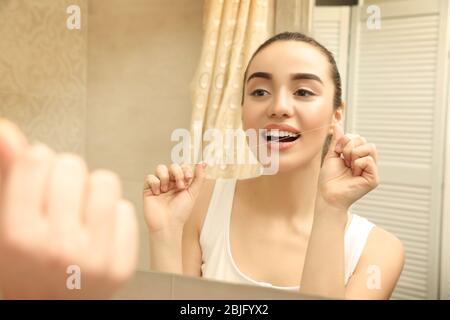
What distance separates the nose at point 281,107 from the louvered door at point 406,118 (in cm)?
7

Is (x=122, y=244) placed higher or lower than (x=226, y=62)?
lower

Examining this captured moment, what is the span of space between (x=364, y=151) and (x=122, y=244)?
307 millimetres

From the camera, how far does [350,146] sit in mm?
523

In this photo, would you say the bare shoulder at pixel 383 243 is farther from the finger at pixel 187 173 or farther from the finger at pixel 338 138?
the finger at pixel 187 173

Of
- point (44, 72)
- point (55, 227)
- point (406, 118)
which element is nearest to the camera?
point (55, 227)

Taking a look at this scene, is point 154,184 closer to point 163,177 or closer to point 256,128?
point 163,177

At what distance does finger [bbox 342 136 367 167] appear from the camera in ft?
1.72

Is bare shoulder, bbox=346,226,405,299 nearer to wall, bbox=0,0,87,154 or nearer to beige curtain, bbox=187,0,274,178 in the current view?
beige curtain, bbox=187,0,274,178

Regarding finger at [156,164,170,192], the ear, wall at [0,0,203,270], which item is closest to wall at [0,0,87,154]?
wall at [0,0,203,270]

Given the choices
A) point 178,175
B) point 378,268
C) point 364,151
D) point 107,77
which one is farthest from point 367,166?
point 107,77

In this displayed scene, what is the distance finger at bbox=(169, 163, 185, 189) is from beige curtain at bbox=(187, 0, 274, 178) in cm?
3

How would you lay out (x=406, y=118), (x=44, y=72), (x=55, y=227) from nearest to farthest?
(x=55, y=227) < (x=406, y=118) < (x=44, y=72)

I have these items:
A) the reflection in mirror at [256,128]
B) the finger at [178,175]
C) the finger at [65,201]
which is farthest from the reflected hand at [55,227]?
the finger at [178,175]

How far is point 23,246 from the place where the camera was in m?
0.30
